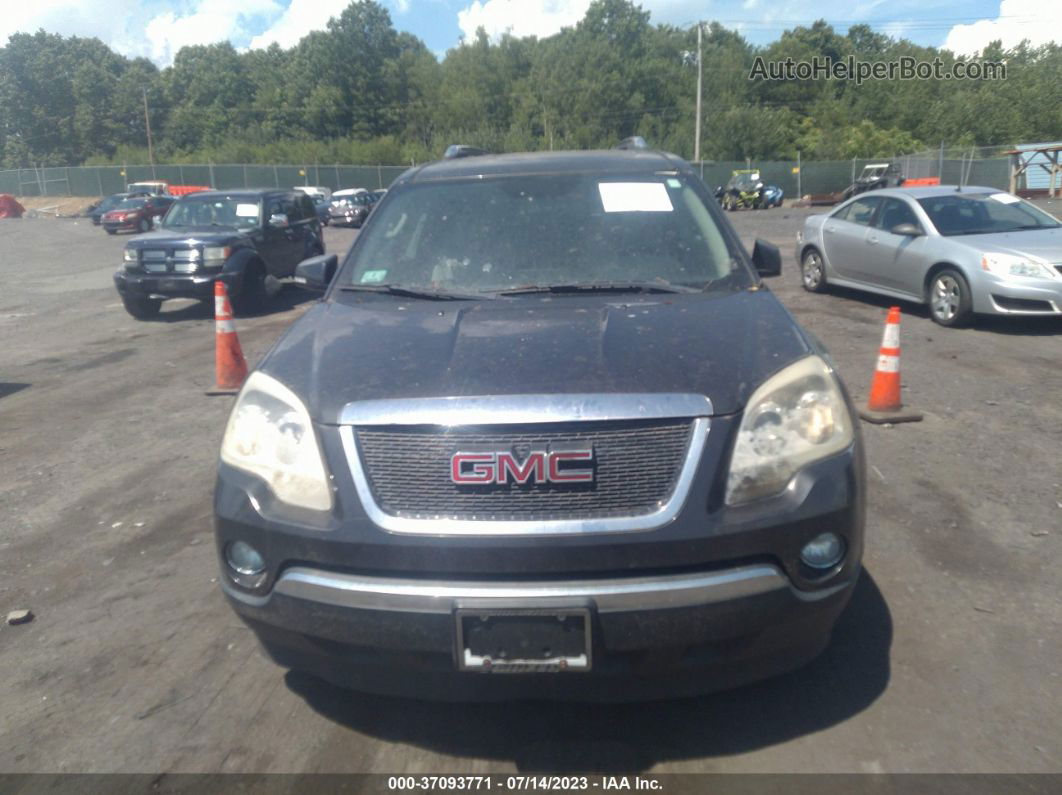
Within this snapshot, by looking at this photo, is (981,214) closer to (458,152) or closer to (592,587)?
(458,152)

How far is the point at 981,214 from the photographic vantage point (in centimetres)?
1076

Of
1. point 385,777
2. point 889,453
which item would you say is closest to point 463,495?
point 385,777

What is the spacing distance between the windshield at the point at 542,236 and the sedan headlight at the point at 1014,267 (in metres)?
6.60

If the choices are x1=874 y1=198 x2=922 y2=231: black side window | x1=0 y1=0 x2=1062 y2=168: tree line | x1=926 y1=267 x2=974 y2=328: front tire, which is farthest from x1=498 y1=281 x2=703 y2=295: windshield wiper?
x1=0 y1=0 x2=1062 y2=168: tree line

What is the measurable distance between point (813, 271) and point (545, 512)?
1139 centimetres

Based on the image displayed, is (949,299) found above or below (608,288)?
below

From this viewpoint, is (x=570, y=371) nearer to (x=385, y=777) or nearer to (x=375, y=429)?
(x=375, y=429)

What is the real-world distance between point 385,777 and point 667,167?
308cm

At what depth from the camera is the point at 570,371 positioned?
9.43 ft

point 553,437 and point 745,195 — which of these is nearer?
point 553,437

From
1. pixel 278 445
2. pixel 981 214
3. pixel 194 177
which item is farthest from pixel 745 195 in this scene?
pixel 278 445

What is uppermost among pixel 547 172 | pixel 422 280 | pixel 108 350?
pixel 547 172

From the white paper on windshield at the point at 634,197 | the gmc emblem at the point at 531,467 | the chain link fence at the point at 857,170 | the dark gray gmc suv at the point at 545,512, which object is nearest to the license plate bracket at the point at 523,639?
the dark gray gmc suv at the point at 545,512

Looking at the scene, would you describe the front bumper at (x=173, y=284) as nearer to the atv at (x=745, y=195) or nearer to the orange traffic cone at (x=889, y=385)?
the orange traffic cone at (x=889, y=385)
